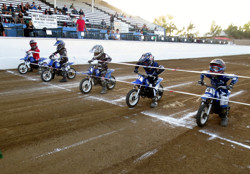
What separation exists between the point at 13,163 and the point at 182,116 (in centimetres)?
416

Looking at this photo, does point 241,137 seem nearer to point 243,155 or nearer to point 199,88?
point 243,155

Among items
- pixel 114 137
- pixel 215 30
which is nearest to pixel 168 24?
pixel 215 30

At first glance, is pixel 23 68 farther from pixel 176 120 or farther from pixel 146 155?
pixel 146 155

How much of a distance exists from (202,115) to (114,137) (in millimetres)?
2157

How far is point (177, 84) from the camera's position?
964cm

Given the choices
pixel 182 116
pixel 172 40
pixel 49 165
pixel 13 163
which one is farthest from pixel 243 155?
pixel 172 40

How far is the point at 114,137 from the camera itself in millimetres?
4184

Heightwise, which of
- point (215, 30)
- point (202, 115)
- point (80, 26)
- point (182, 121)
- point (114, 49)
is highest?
point (215, 30)

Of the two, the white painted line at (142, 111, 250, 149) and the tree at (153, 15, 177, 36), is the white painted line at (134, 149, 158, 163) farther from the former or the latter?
the tree at (153, 15, 177, 36)

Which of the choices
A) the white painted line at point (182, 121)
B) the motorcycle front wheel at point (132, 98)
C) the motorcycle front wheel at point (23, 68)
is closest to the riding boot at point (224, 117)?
the white painted line at point (182, 121)

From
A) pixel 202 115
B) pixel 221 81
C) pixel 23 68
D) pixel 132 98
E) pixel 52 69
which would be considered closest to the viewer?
pixel 202 115

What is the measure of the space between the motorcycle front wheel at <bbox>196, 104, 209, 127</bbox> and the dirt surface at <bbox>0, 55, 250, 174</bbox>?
5.7 inches

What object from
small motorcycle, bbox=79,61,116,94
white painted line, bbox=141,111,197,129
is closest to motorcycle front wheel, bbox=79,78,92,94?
small motorcycle, bbox=79,61,116,94

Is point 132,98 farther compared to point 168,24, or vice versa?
point 168,24
